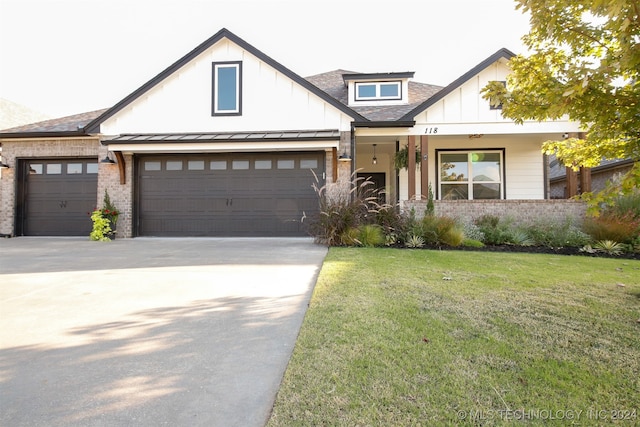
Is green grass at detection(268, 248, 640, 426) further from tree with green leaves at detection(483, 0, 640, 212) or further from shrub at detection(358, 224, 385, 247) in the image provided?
shrub at detection(358, 224, 385, 247)

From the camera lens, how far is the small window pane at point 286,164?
1036 centimetres

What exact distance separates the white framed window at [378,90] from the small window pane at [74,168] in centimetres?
1027

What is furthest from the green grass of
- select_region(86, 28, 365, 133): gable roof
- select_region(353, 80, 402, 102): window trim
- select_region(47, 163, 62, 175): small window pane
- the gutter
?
select_region(47, 163, 62, 175): small window pane

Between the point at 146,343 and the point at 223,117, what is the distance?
29.9ft

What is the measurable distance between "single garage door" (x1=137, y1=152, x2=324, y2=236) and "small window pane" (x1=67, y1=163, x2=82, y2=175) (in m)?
2.27

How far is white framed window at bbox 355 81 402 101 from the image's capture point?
13281 millimetres

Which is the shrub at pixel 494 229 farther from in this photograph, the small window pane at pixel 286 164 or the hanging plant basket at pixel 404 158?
the small window pane at pixel 286 164

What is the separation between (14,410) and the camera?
1717 mm

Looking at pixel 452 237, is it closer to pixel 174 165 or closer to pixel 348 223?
pixel 348 223

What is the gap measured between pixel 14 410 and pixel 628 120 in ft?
17.1

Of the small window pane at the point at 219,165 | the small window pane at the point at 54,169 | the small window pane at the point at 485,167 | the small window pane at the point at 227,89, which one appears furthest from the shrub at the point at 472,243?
the small window pane at the point at 54,169

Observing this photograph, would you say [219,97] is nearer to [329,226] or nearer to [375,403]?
[329,226]

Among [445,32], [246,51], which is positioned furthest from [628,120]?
[246,51]

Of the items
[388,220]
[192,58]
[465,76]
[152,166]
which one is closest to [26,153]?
[152,166]
